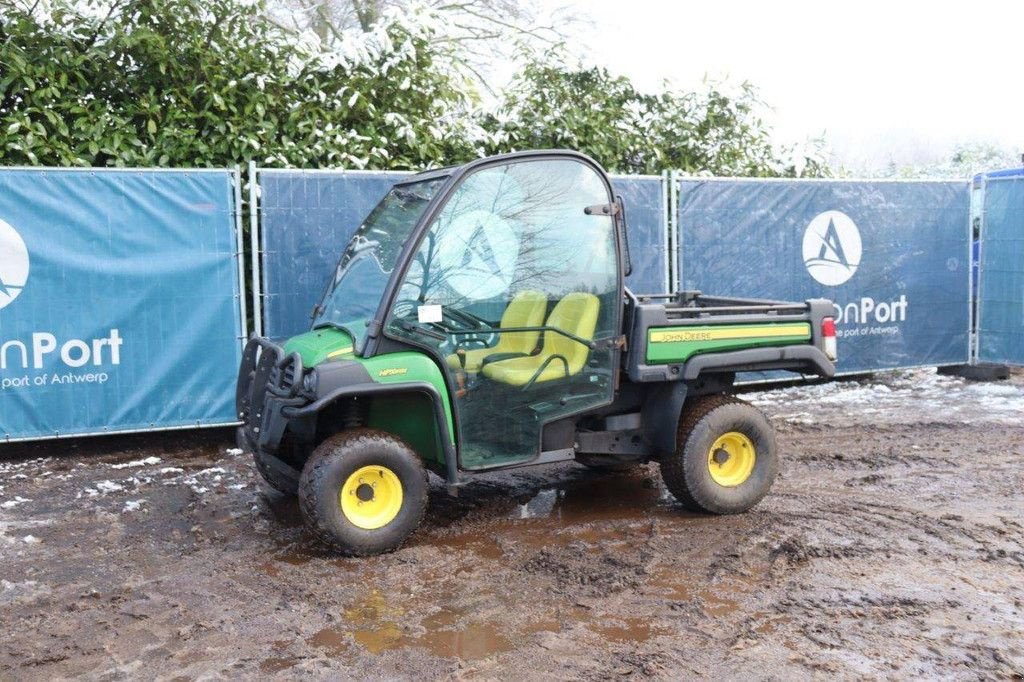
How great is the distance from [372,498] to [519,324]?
1237 millimetres

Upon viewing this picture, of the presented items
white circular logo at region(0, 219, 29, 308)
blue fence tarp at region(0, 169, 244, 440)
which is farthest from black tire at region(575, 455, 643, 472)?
white circular logo at region(0, 219, 29, 308)

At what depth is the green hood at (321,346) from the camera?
5156 mm

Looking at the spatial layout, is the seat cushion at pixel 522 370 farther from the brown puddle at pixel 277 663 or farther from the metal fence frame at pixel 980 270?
the metal fence frame at pixel 980 270

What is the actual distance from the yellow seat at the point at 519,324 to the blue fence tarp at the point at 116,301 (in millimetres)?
3217

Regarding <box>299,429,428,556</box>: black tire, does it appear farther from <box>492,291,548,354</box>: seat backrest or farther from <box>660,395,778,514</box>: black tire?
<box>660,395,778,514</box>: black tire

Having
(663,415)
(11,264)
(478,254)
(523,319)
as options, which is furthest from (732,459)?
(11,264)

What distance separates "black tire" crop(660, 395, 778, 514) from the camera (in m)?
5.82

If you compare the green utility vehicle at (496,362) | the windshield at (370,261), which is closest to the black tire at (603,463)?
the green utility vehicle at (496,362)

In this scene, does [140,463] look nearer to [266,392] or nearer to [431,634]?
[266,392]

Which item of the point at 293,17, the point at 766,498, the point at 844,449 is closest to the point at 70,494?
the point at 766,498

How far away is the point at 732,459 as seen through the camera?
6.09m

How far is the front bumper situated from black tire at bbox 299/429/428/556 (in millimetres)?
279

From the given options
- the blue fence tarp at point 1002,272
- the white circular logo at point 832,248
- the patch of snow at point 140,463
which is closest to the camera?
the patch of snow at point 140,463

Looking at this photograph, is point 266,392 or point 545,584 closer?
point 545,584
